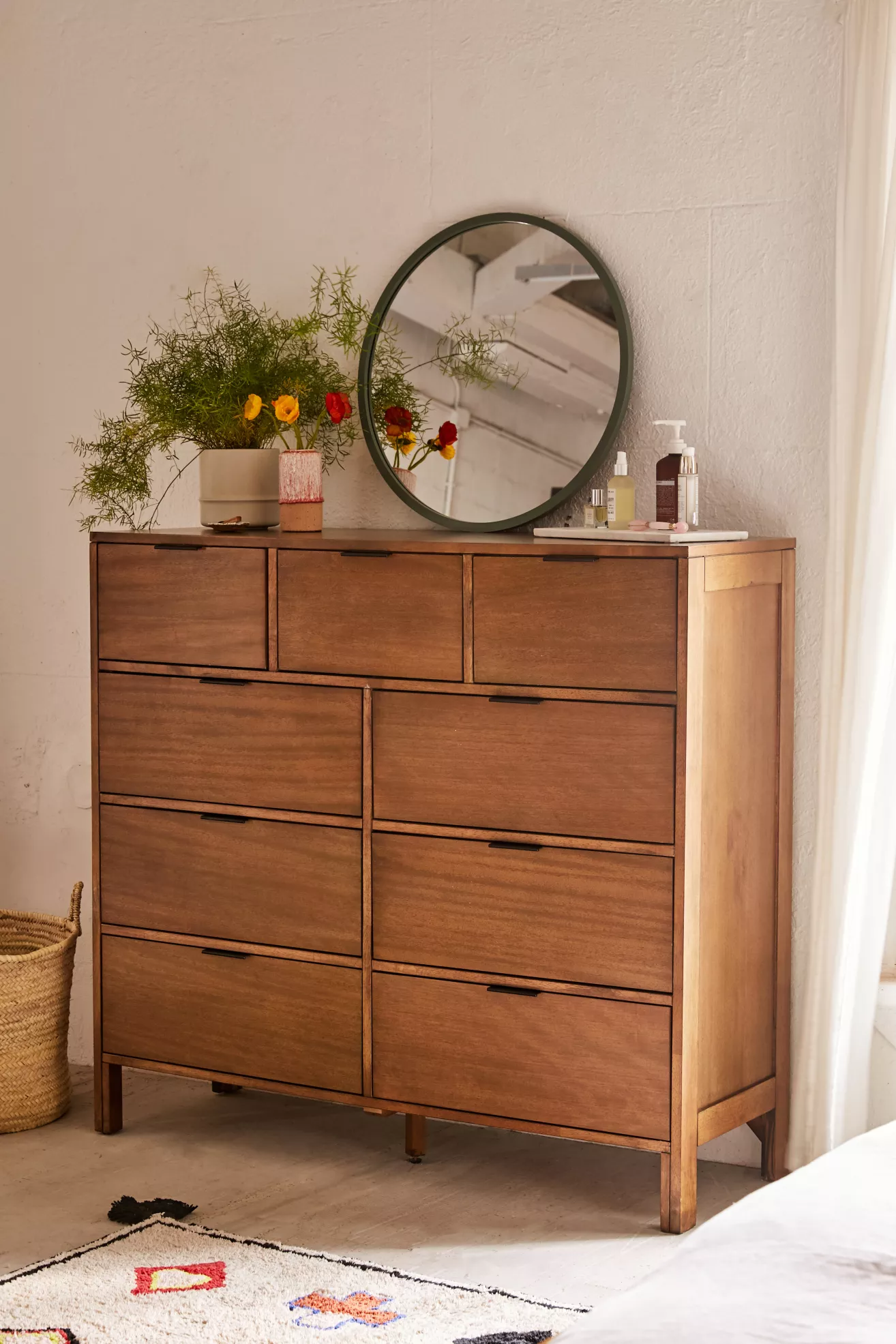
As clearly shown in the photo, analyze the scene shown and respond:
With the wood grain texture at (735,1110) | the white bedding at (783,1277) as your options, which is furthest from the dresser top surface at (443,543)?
the white bedding at (783,1277)

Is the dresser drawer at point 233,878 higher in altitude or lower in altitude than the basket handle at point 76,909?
higher

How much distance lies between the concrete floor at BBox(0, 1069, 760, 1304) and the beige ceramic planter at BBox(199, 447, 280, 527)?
1234mm

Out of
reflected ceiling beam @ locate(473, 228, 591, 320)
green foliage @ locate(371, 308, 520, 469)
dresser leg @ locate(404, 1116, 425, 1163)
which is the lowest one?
dresser leg @ locate(404, 1116, 425, 1163)

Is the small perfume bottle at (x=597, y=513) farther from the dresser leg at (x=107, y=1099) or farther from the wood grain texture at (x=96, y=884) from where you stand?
the dresser leg at (x=107, y=1099)

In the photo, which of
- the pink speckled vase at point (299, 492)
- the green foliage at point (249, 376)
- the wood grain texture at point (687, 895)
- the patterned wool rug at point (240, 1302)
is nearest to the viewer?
the patterned wool rug at point (240, 1302)

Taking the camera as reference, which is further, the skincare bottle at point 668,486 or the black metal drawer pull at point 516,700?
the skincare bottle at point 668,486

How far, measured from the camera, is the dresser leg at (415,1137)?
9.70 feet

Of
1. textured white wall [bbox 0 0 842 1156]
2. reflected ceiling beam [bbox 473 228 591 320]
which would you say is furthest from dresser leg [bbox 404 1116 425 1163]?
reflected ceiling beam [bbox 473 228 591 320]

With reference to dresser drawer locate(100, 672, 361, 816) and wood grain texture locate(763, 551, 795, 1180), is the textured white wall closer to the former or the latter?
wood grain texture locate(763, 551, 795, 1180)

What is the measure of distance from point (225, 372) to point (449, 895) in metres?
1.19

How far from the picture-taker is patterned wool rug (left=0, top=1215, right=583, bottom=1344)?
2291 millimetres

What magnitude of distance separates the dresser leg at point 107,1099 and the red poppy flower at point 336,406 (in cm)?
136

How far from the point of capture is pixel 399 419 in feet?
10.4

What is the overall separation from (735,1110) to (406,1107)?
23.2 inches
